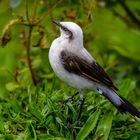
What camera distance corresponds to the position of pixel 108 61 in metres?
5.28

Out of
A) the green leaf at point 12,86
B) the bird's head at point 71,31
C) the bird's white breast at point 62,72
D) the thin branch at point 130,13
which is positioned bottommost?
the thin branch at point 130,13

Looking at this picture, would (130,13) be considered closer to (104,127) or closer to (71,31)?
(71,31)

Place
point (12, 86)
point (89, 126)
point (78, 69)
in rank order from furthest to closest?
point (12, 86) → point (78, 69) → point (89, 126)

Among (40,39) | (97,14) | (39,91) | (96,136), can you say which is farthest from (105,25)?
(96,136)

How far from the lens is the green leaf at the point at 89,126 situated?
10.5ft

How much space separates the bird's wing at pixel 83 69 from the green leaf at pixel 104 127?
185 mm

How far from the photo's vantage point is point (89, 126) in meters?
3.24

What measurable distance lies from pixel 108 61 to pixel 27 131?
2.17 metres

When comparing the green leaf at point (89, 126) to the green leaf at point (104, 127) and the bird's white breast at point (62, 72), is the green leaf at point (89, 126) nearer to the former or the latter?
the green leaf at point (104, 127)

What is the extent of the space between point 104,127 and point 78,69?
35cm

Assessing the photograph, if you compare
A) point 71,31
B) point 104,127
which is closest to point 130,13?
point 71,31

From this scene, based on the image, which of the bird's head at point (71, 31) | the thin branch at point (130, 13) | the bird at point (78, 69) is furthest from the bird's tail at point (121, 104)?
the thin branch at point (130, 13)

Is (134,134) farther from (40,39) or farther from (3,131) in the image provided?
(40,39)

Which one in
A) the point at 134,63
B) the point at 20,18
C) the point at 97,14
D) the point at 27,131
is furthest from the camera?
the point at 97,14
